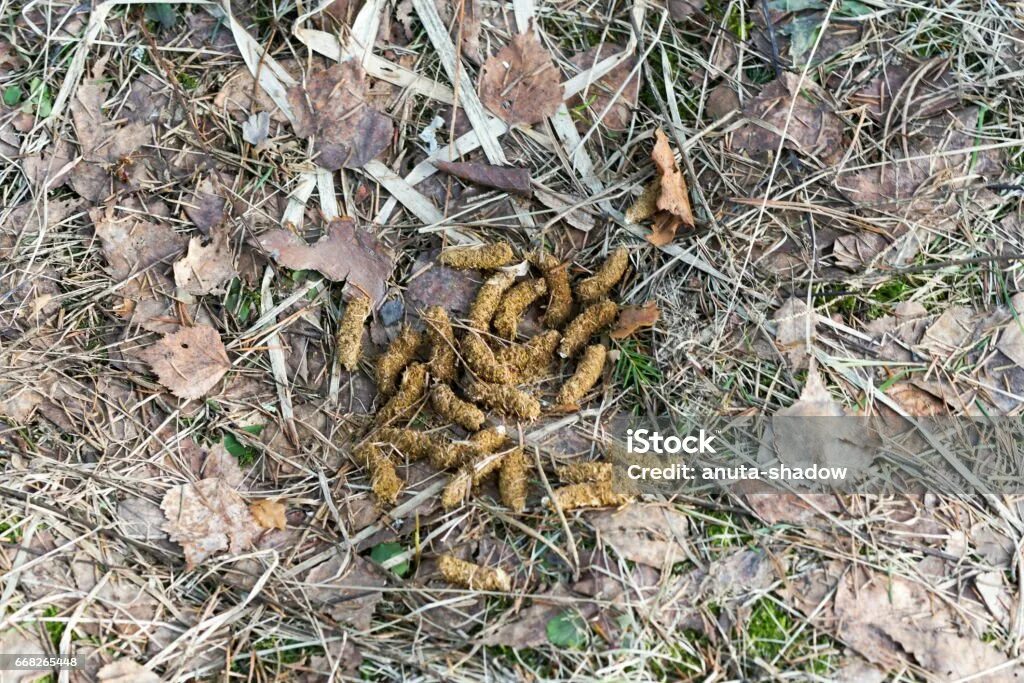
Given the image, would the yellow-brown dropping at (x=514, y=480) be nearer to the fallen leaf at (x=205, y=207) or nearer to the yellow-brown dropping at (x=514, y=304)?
the yellow-brown dropping at (x=514, y=304)

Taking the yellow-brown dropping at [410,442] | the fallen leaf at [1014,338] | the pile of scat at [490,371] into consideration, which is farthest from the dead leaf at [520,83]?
the fallen leaf at [1014,338]

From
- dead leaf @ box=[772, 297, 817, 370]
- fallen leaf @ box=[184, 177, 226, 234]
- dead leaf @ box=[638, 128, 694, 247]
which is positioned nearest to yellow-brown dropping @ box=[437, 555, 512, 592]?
dead leaf @ box=[772, 297, 817, 370]

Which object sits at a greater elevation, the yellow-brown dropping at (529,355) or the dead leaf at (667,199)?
the dead leaf at (667,199)

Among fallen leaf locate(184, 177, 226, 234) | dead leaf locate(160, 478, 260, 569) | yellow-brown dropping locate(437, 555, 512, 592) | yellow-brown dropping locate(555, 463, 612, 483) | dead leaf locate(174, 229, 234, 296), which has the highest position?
fallen leaf locate(184, 177, 226, 234)

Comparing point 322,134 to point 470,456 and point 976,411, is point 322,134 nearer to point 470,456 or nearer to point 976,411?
point 470,456

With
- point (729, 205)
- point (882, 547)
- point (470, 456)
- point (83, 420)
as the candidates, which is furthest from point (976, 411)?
point (83, 420)

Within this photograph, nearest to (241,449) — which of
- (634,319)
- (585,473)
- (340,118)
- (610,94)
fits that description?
(585,473)

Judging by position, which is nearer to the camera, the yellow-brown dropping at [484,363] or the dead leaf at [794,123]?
the yellow-brown dropping at [484,363]

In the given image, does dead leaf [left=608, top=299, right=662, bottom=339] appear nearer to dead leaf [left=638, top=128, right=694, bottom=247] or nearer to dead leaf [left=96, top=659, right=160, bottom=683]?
dead leaf [left=638, top=128, right=694, bottom=247]
